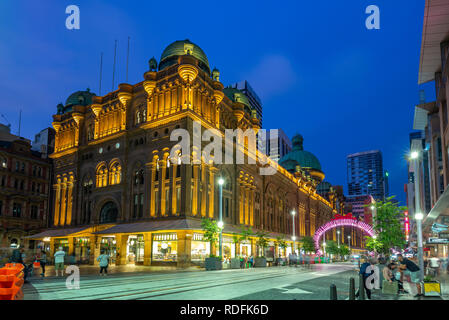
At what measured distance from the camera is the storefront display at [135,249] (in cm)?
4712

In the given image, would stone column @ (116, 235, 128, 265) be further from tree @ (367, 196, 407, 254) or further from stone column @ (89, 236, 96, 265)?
tree @ (367, 196, 407, 254)

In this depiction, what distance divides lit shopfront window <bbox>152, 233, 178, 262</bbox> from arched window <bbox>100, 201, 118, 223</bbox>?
999cm

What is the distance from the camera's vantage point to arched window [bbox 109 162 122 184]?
52.2 m

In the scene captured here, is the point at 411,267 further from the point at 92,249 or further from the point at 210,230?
the point at 92,249

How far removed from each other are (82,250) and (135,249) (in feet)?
35.2

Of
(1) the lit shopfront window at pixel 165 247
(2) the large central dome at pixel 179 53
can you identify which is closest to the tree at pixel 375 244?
(1) the lit shopfront window at pixel 165 247

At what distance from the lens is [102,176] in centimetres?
5456

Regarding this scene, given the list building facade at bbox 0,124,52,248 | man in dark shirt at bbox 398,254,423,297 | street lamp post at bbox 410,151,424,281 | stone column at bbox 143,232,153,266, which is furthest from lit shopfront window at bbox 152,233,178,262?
building facade at bbox 0,124,52,248

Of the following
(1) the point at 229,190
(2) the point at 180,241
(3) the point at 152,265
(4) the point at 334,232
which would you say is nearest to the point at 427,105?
(1) the point at 229,190

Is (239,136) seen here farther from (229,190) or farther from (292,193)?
(292,193)

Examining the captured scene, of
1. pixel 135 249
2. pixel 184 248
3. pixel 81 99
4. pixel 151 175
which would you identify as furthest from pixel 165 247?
pixel 81 99

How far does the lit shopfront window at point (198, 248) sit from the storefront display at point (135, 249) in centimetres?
732

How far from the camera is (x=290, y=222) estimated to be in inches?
3327

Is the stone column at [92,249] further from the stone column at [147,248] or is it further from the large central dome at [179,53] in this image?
the large central dome at [179,53]
